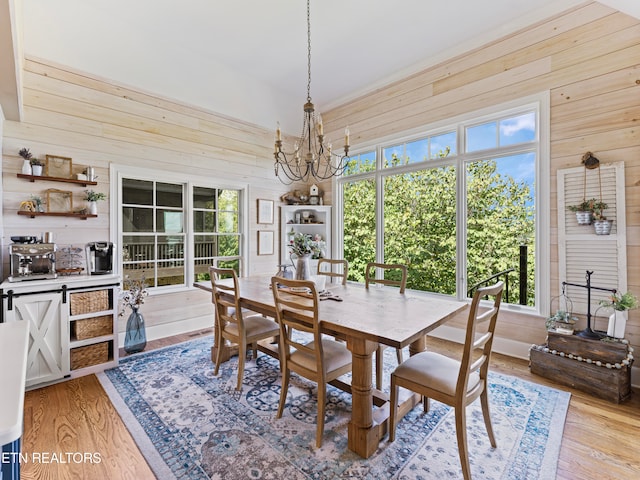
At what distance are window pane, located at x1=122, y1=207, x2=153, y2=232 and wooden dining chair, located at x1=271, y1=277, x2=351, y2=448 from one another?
2704 millimetres

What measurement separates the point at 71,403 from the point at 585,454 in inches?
142

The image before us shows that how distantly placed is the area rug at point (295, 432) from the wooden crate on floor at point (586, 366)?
0.74ft

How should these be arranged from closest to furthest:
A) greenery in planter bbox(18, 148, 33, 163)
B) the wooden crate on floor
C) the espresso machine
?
the wooden crate on floor < the espresso machine < greenery in planter bbox(18, 148, 33, 163)

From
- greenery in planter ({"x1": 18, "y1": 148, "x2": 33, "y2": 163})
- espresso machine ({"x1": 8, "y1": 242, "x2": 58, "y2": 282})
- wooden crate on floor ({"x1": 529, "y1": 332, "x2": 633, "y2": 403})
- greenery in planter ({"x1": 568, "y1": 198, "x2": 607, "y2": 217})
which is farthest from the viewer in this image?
greenery in planter ({"x1": 18, "y1": 148, "x2": 33, "y2": 163})

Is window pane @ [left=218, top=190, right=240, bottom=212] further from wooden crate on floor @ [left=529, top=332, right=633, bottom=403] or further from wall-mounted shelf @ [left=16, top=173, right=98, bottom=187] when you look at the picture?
wooden crate on floor @ [left=529, top=332, right=633, bottom=403]

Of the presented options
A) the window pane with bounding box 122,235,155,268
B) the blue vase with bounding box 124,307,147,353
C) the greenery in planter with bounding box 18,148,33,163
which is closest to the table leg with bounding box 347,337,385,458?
the blue vase with bounding box 124,307,147,353

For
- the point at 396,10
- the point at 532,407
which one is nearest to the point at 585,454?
the point at 532,407

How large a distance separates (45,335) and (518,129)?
16.7 feet

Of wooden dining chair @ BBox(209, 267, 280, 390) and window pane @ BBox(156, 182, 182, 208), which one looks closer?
wooden dining chair @ BBox(209, 267, 280, 390)

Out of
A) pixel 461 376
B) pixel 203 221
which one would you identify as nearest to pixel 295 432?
pixel 461 376

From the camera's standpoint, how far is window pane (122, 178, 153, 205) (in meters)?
3.72

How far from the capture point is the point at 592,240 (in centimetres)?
282

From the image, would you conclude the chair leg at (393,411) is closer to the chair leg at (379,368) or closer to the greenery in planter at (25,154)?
the chair leg at (379,368)

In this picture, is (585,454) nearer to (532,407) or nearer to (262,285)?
(532,407)
